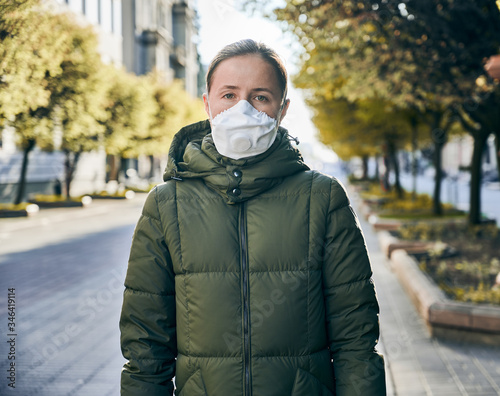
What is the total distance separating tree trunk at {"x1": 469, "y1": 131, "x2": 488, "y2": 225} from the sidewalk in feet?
20.0

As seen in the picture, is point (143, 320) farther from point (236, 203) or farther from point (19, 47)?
point (19, 47)

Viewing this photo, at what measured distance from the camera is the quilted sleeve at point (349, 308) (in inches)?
75.3

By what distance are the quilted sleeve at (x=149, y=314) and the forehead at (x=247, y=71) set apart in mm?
480

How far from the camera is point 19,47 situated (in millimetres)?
2748

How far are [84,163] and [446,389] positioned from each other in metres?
29.7

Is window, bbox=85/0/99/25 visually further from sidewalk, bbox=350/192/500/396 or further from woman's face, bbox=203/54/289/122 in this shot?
woman's face, bbox=203/54/289/122

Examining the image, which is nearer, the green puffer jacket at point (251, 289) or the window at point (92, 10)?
the green puffer jacket at point (251, 289)

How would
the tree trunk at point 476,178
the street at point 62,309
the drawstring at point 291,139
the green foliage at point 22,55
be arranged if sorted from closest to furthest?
the drawstring at point 291,139 → the green foliage at point 22,55 → the street at point 62,309 → the tree trunk at point 476,178

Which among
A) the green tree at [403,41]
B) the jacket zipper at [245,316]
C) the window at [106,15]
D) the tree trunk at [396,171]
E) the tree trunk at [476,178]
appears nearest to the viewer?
the jacket zipper at [245,316]

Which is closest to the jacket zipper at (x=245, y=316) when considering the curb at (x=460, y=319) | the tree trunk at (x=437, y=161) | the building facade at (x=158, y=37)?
the curb at (x=460, y=319)

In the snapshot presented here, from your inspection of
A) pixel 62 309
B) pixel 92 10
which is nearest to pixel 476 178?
pixel 62 309

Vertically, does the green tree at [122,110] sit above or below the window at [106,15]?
below

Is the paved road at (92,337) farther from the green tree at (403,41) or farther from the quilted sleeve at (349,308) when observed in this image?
the green tree at (403,41)

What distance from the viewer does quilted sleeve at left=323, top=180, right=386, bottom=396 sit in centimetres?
191
